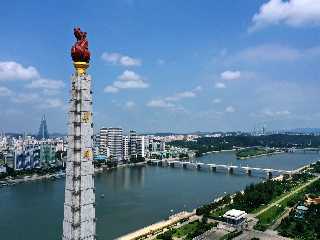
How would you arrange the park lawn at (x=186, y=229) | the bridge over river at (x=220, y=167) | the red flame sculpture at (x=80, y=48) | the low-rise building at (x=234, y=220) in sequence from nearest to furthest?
the red flame sculpture at (x=80, y=48) → the park lawn at (x=186, y=229) → the low-rise building at (x=234, y=220) → the bridge over river at (x=220, y=167)

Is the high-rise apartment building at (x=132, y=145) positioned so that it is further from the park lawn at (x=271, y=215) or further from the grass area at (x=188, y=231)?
the grass area at (x=188, y=231)

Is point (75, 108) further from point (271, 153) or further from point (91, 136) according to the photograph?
point (271, 153)

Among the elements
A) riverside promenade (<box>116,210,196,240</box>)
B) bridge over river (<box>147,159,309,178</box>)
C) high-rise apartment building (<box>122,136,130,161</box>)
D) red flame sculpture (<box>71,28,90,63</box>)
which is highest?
red flame sculpture (<box>71,28,90,63</box>)

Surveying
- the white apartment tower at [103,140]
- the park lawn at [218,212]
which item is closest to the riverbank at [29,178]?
the white apartment tower at [103,140]

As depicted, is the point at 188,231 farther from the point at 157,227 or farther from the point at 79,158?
the point at 79,158

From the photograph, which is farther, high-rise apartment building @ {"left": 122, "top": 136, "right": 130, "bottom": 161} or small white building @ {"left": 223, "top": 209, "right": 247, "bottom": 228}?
high-rise apartment building @ {"left": 122, "top": 136, "right": 130, "bottom": 161}

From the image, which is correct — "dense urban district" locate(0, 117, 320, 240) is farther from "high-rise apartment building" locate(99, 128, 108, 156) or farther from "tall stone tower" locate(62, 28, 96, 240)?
"tall stone tower" locate(62, 28, 96, 240)

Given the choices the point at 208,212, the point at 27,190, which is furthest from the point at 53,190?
the point at 208,212

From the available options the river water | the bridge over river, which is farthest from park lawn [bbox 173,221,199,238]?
the bridge over river
